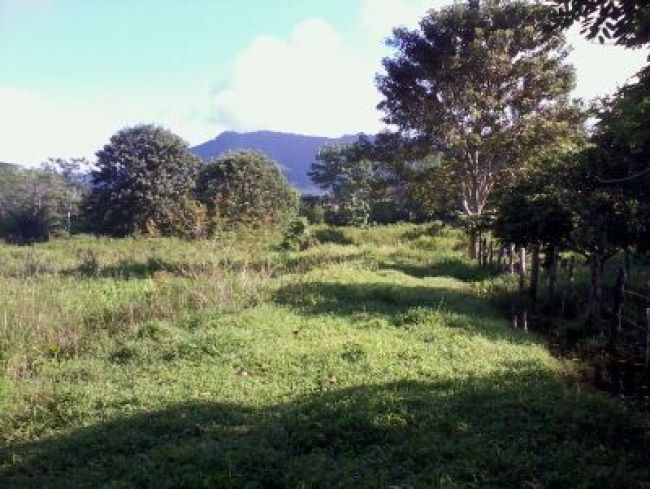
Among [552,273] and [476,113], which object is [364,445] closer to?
[552,273]

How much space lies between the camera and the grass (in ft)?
17.3

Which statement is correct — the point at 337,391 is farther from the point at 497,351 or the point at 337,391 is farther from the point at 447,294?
the point at 447,294

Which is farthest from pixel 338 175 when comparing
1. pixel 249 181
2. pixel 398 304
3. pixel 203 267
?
pixel 398 304

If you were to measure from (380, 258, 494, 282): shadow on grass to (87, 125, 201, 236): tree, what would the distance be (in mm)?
24189

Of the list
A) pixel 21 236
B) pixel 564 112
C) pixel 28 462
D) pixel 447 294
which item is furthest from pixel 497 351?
pixel 21 236

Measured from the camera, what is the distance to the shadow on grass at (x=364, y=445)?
5.06 meters

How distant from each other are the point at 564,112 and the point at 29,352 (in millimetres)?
17392

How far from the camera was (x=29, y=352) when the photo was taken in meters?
9.12

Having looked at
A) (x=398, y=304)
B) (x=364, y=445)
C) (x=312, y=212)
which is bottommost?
(x=364, y=445)

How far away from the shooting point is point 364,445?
18.8 feet

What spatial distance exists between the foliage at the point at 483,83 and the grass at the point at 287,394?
8.43m

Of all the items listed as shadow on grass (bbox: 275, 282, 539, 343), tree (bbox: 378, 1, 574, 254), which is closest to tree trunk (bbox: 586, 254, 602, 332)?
shadow on grass (bbox: 275, 282, 539, 343)

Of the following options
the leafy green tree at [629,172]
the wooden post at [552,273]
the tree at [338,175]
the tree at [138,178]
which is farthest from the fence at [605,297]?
the tree at [338,175]

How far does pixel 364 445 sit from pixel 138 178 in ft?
126
